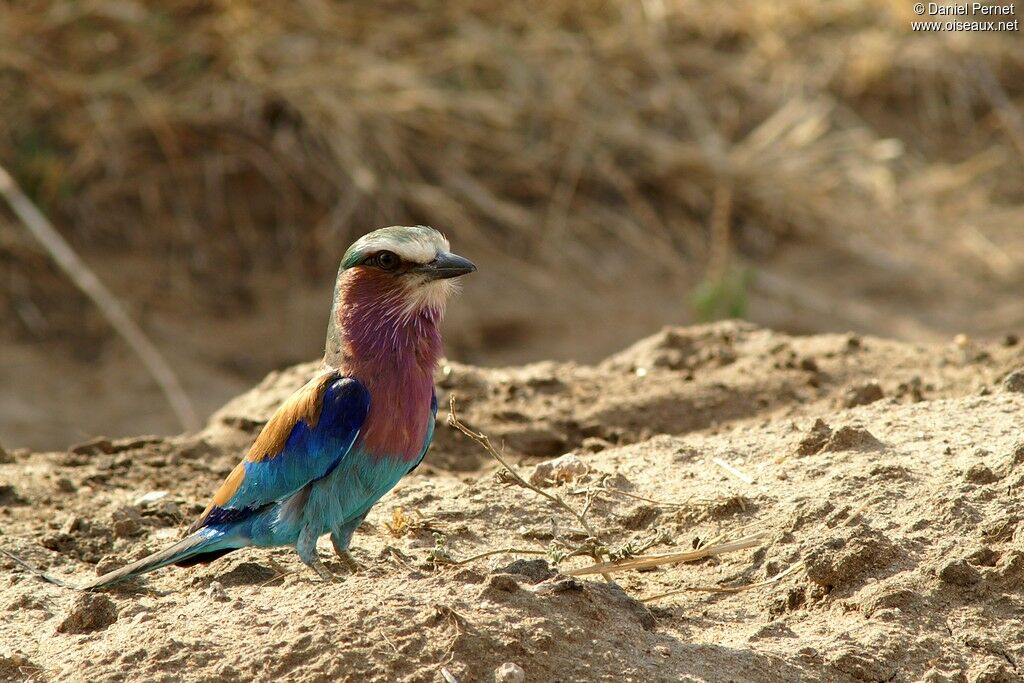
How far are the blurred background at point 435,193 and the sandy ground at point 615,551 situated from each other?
2147 millimetres

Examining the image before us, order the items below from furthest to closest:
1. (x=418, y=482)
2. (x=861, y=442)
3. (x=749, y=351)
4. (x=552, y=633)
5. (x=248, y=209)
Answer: (x=248, y=209) → (x=749, y=351) → (x=418, y=482) → (x=861, y=442) → (x=552, y=633)

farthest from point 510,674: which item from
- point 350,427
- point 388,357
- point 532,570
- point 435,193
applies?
point 435,193

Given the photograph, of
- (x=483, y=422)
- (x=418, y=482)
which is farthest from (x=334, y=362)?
(x=483, y=422)

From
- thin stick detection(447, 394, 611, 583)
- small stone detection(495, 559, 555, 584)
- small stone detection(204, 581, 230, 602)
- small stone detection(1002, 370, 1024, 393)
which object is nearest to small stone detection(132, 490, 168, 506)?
small stone detection(204, 581, 230, 602)

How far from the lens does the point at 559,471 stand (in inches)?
141

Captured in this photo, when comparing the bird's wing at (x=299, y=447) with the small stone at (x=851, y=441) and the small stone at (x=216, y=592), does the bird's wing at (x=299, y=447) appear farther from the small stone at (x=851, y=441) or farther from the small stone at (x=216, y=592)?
the small stone at (x=851, y=441)

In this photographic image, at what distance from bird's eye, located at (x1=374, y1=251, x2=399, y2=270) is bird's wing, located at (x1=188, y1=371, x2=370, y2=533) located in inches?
11.1

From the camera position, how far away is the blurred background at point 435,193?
272 inches

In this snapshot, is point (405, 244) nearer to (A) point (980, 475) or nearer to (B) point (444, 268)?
(B) point (444, 268)

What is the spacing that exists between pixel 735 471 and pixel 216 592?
1.36 meters

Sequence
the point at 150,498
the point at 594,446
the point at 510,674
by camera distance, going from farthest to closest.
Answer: the point at 594,446 < the point at 150,498 < the point at 510,674

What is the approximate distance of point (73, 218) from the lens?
7121 millimetres

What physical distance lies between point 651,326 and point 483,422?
300 cm

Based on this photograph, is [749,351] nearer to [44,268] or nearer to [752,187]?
[752,187]
